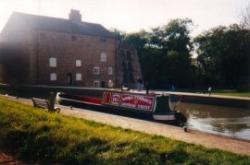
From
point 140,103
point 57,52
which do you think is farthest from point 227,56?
point 140,103

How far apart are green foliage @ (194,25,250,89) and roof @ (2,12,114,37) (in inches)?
654

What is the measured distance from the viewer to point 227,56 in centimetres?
5138

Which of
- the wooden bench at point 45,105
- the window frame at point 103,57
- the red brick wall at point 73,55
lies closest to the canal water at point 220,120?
the wooden bench at point 45,105

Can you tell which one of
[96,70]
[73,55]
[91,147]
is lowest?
[91,147]

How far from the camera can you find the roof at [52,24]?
4406 centimetres

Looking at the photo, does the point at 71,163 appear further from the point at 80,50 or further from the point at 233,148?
the point at 80,50

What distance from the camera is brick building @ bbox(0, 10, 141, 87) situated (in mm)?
43406

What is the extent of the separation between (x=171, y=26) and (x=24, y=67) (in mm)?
28414

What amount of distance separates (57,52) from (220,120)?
1152 inches

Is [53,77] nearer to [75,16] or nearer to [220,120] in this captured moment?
[75,16]

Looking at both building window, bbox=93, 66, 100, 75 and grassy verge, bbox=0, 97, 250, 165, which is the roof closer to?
building window, bbox=93, 66, 100, 75

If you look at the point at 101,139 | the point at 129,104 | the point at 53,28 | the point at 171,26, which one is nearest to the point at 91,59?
the point at 53,28

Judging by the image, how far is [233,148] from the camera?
27.4 ft

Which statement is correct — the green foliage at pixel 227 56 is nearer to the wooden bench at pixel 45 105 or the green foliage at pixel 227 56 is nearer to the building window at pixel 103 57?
the building window at pixel 103 57
